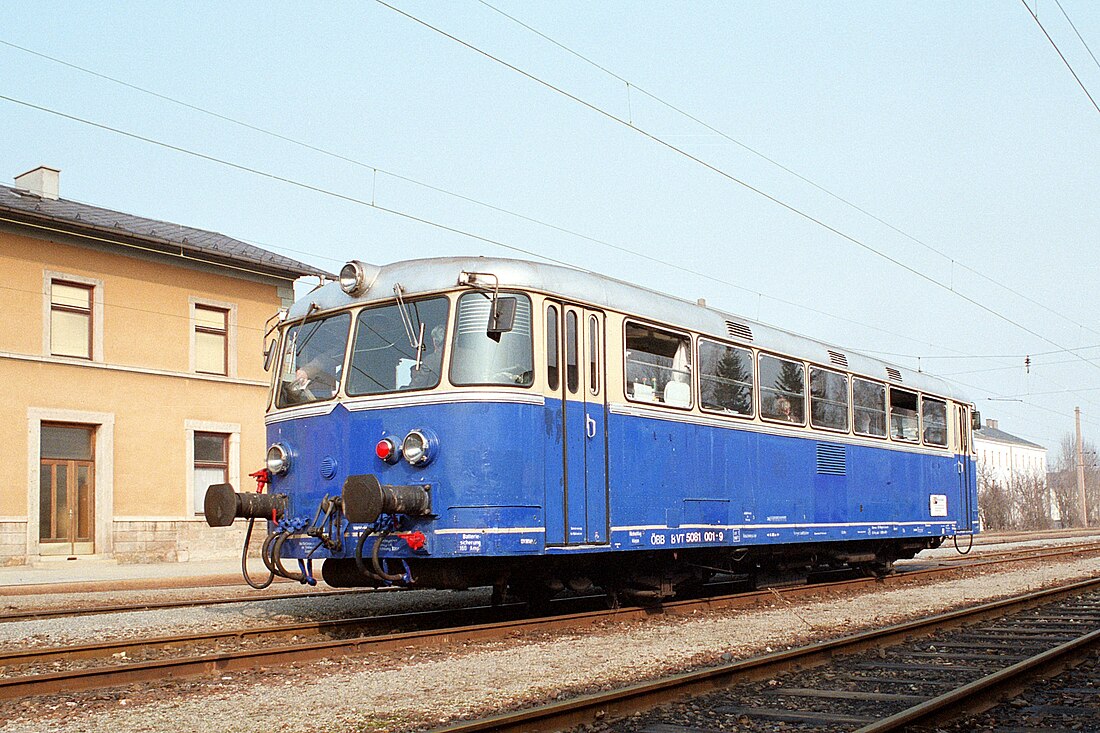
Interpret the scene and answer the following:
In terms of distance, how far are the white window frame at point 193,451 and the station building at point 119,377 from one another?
34mm

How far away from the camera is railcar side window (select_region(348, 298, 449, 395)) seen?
9.87 metres

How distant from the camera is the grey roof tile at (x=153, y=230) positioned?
24.9m

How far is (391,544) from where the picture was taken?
9.57m

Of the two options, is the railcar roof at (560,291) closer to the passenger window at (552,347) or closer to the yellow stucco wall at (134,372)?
the passenger window at (552,347)

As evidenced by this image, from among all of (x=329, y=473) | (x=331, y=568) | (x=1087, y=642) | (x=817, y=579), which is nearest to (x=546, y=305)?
(x=329, y=473)

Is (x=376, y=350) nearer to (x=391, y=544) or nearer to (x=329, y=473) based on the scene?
(x=329, y=473)

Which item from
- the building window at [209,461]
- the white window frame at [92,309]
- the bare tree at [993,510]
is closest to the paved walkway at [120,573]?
the building window at [209,461]

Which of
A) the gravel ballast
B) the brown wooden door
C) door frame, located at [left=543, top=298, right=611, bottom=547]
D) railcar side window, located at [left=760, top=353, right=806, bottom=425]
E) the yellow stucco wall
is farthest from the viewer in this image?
the brown wooden door

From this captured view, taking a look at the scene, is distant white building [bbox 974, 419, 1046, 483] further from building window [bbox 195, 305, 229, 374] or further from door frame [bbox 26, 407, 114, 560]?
door frame [bbox 26, 407, 114, 560]

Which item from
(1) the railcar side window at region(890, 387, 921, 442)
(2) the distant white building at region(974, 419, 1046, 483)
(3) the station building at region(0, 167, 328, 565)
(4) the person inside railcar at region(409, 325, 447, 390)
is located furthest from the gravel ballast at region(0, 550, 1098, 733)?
(2) the distant white building at region(974, 419, 1046, 483)

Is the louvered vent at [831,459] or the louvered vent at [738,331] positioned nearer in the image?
the louvered vent at [738,331]

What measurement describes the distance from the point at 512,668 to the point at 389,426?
2.55 metres

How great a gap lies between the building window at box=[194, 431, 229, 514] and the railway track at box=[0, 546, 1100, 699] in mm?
16842

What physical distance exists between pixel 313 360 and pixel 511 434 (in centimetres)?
238
